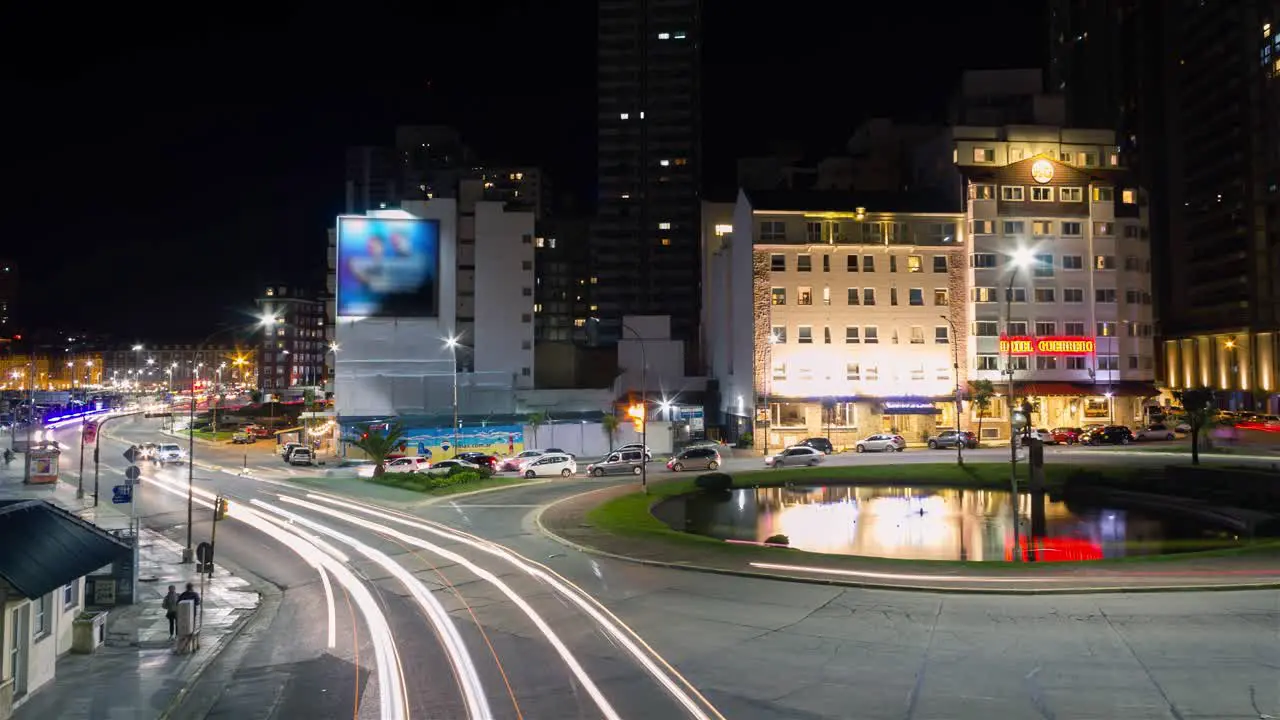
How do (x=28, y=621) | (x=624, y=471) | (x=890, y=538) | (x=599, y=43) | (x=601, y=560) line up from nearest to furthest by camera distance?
(x=28, y=621) < (x=601, y=560) < (x=890, y=538) < (x=624, y=471) < (x=599, y=43)

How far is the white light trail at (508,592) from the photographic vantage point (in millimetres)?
14344

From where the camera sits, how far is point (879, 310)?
67812 mm

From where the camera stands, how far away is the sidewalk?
14.9 m

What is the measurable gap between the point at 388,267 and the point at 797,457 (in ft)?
155

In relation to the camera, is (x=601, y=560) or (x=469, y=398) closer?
(x=601, y=560)

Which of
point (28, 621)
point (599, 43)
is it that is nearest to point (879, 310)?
point (28, 621)

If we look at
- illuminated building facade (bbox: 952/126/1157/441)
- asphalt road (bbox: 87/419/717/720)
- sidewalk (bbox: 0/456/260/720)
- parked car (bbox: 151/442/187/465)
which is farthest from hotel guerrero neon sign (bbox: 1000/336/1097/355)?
parked car (bbox: 151/442/187/465)

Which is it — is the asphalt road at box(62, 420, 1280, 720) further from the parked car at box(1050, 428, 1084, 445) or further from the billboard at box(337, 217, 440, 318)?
Answer: the billboard at box(337, 217, 440, 318)

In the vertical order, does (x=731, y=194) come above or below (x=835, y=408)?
above

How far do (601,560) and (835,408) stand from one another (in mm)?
44556

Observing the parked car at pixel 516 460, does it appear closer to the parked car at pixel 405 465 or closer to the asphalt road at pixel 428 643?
the parked car at pixel 405 465

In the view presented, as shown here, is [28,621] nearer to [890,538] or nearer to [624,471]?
[890,538]

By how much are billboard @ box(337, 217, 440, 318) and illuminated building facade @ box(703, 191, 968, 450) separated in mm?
32928

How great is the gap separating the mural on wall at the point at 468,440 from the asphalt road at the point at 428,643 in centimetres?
2652
